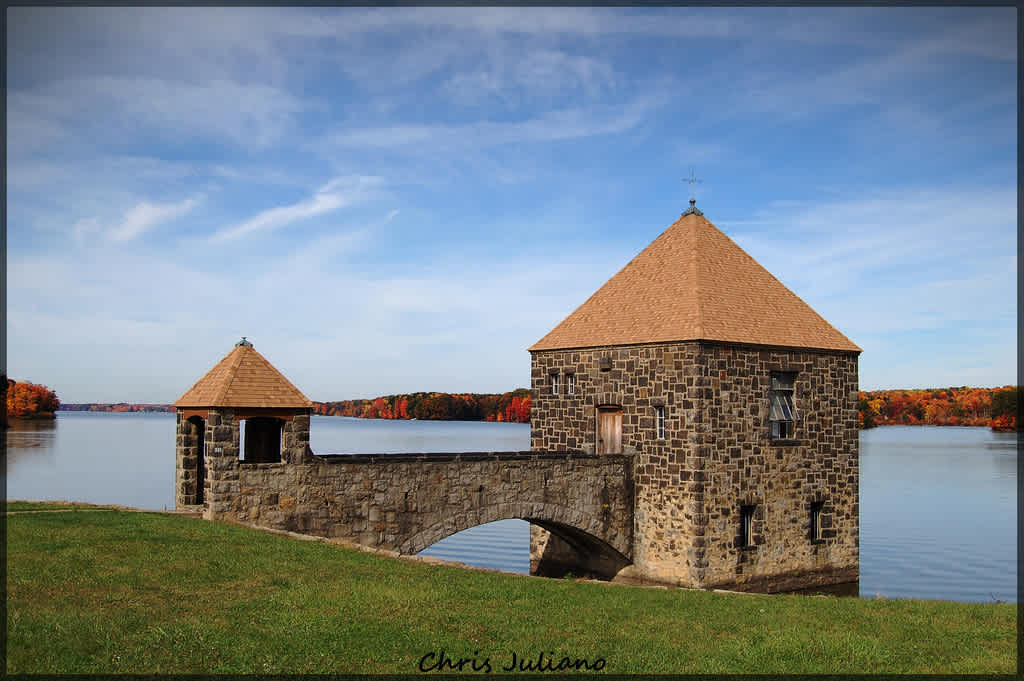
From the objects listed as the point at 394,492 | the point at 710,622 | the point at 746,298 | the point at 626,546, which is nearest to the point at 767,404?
the point at 746,298

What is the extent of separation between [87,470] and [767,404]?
171ft

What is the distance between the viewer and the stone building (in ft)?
71.9

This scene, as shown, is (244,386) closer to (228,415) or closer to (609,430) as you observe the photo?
(228,415)

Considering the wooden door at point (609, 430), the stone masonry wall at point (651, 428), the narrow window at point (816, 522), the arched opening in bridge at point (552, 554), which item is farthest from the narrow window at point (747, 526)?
the wooden door at point (609, 430)

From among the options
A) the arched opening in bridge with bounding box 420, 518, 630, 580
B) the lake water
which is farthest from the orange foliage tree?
the arched opening in bridge with bounding box 420, 518, 630, 580

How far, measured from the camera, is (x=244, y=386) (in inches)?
674

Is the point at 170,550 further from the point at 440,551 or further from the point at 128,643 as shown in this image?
the point at 440,551

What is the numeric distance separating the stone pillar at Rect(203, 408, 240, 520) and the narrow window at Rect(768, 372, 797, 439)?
1451cm

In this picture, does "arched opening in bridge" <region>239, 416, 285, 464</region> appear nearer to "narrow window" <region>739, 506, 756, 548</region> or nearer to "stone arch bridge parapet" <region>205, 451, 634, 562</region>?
"stone arch bridge parapet" <region>205, 451, 634, 562</region>

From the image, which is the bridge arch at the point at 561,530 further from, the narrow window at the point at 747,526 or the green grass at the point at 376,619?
the green grass at the point at 376,619

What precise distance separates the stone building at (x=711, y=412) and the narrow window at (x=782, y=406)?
4 cm

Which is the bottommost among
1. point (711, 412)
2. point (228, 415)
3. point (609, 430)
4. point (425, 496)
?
point (425, 496)

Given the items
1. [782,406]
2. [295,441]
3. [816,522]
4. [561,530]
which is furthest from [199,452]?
[816,522]

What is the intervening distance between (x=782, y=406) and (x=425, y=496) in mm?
10855
